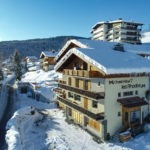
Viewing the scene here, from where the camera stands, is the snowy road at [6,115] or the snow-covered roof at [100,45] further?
the snow-covered roof at [100,45]

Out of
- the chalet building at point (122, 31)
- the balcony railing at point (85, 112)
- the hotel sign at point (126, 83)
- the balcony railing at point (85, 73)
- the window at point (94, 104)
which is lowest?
the balcony railing at point (85, 112)

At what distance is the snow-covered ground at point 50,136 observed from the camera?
26000 millimetres

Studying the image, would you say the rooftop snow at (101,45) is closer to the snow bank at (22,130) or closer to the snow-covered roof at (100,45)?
the snow-covered roof at (100,45)

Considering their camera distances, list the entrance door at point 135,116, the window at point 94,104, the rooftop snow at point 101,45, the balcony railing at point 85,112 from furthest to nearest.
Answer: the rooftop snow at point 101,45
the window at point 94,104
the entrance door at point 135,116
the balcony railing at point 85,112

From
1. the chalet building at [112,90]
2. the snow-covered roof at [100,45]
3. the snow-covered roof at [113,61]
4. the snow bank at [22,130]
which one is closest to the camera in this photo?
the snow-covered roof at [113,61]

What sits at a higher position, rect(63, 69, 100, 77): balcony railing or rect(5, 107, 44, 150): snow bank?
rect(63, 69, 100, 77): balcony railing

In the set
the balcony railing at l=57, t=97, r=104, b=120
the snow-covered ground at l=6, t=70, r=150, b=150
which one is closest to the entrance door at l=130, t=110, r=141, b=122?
the snow-covered ground at l=6, t=70, r=150, b=150

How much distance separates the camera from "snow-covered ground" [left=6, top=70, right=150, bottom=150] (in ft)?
85.3


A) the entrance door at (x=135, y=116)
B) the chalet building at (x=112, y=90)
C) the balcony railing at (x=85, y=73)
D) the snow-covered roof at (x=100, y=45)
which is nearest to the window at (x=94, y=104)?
the chalet building at (x=112, y=90)

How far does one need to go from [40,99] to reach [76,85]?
2378cm

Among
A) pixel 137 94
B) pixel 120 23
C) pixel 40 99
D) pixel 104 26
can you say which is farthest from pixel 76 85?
pixel 104 26

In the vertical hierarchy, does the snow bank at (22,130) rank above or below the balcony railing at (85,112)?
below

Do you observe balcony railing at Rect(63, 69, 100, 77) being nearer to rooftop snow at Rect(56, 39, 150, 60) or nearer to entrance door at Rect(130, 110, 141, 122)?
rooftop snow at Rect(56, 39, 150, 60)

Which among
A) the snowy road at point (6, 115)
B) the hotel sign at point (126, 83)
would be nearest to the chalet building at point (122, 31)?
the snowy road at point (6, 115)
